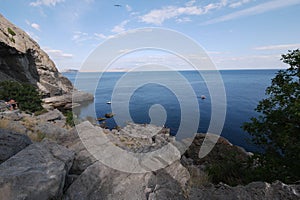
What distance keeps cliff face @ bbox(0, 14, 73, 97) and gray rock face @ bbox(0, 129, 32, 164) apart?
124 ft

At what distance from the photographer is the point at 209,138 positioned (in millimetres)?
18719

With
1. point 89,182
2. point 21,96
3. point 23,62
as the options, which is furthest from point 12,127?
point 23,62

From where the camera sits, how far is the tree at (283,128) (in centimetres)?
598

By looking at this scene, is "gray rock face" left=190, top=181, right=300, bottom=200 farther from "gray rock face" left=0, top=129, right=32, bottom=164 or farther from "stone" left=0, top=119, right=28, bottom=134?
"stone" left=0, top=119, right=28, bottom=134

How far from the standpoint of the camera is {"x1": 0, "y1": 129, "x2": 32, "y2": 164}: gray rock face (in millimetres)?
5086

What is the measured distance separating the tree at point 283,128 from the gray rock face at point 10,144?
8934 millimetres

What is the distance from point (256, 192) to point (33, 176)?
5330mm

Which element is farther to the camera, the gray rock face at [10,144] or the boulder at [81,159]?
the boulder at [81,159]

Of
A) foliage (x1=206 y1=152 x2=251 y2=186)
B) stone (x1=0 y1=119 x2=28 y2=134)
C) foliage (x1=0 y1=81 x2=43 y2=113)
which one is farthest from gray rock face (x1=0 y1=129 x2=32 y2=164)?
foliage (x1=0 y1=81 x2=43 y2=113)

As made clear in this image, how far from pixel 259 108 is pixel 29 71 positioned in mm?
54322

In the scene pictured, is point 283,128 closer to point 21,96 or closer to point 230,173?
point 230,173

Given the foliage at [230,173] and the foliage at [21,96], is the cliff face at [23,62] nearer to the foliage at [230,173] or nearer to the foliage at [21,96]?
the foliage at [21,96]

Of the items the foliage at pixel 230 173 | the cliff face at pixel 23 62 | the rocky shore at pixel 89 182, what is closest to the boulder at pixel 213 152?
the foliage at pixel 230 173

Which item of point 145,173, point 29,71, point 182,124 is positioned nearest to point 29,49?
point 29,71
